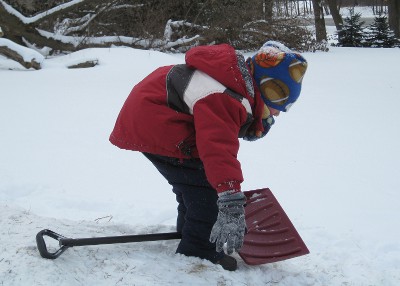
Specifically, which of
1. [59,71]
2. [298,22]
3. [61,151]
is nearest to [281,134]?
[61,151]

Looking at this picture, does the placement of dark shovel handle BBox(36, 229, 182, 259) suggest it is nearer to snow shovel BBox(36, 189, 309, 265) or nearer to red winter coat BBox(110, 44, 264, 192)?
snow shovel BBox(36, 189, 309, 265)

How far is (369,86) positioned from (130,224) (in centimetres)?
524

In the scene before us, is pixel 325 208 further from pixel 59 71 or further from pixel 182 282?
pixel 59 71

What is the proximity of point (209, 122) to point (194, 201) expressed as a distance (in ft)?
1.48

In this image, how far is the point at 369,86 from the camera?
6652mm

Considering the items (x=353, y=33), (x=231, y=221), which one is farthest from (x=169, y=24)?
(x=231, y=221)

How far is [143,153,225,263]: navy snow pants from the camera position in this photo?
73.5 inches

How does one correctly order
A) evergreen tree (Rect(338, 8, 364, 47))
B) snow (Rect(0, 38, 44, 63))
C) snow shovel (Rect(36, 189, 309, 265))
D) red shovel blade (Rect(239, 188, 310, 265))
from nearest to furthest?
snow shovel (Rect(36, 189, 309, 265)), red shovel blade (Rect(239, 188, 310, 265)), snow (Rect(0, 38, 44, 63)), evergreen tree (Rect(338, 8, 364, 47))

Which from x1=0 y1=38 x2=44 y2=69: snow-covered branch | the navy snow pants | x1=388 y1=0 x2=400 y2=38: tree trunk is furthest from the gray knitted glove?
x1=388 y1=0 x2=400 y2=38: tree trunk

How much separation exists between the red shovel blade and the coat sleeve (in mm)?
611

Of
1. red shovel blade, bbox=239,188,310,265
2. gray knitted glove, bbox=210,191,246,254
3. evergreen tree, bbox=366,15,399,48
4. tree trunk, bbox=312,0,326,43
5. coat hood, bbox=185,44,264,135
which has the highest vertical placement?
coat hood, bbox=185,44,264,135

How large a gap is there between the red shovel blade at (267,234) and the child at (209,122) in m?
0.20

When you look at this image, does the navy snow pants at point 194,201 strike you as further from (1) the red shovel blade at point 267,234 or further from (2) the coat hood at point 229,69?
(2) the coat hood at point 229,69

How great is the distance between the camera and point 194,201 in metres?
1.90
